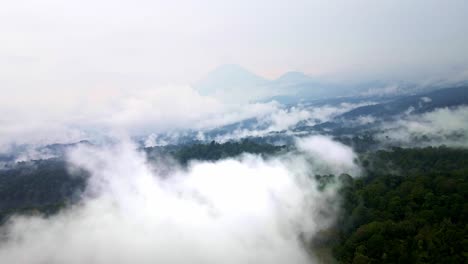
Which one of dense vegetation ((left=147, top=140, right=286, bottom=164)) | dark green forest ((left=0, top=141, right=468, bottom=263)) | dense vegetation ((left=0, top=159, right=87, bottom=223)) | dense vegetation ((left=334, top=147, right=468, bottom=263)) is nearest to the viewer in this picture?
dense vegetation ((left=334, top=147, right=468, bottom=263))

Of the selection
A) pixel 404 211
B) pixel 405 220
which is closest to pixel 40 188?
pixel 404 211

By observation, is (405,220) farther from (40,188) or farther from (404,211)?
(40,188)

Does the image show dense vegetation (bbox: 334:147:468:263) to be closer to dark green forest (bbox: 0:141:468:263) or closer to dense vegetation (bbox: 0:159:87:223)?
dark green forest (bbox: 0:141:468:263)

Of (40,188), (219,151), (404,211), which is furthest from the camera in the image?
(219,151)

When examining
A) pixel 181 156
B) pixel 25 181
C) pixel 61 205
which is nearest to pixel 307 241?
pixel 61 205

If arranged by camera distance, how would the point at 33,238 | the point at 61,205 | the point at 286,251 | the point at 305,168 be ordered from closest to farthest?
the point at 286,251 → the point at 33,238 → the point at 61,205 → the point at 305,168

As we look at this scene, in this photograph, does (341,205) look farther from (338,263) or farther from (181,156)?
(181,156)

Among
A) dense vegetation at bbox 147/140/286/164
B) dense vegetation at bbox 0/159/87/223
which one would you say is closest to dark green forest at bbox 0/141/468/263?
dense vegetation at bbox 0/159/87/223

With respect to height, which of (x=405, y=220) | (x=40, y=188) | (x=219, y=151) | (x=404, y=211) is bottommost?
(x=40, y=188)
